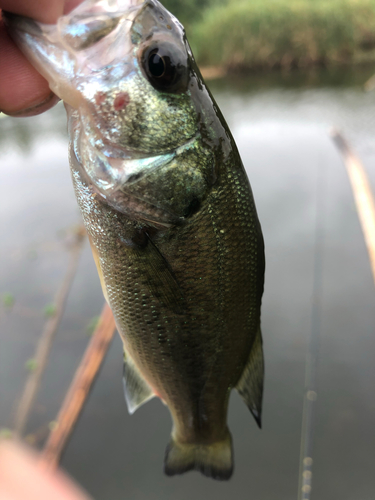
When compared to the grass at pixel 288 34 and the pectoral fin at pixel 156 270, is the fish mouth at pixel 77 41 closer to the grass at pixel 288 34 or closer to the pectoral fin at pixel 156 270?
the pectoral fin at pixel 156 270

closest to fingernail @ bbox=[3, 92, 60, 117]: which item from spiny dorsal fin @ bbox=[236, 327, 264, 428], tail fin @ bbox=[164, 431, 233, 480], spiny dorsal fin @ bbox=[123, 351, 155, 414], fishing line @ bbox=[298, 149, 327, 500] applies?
spiny dorsal fin @ bbox=[123, 351, 155, 414]

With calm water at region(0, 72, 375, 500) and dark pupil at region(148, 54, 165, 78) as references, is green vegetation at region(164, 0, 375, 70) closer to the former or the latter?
calm water at region(0, 72, 375, 500)

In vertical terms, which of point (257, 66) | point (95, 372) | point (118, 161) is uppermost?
point (118, 161)

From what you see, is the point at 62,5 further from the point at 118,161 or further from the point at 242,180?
the point at 242,180

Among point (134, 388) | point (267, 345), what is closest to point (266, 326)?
point (267, 345)

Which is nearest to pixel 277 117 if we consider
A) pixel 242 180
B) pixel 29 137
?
pixel 29 137

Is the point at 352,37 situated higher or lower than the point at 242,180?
lower

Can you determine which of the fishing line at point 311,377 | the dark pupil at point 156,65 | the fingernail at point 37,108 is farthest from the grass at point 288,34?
the dark pupil at point 156,65

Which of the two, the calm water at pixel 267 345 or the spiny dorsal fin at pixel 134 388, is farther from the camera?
the calm water at pixel 267 345
